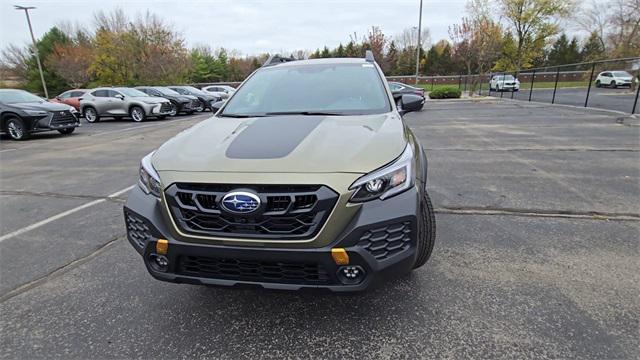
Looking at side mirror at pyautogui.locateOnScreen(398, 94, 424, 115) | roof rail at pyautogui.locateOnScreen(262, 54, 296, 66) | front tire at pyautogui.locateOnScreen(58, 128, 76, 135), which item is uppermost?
roof rail at pyautogui.locateOnScreen(262, 54, 296, 66)

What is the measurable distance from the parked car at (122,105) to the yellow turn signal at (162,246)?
15729 mm

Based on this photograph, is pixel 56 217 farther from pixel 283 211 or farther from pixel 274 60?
pixel 283 211

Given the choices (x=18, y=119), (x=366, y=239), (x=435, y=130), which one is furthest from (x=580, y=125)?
(x=18, y=119)

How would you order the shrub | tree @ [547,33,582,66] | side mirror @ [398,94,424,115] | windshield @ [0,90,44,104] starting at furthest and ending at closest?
tree @ [547,33,582,66], the shrub, windshield @ [0,90,44,104], side mirror @ [398,94,424,115]

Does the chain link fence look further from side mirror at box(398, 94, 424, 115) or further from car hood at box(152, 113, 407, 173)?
car hood at box(152, 113, 407, 173)

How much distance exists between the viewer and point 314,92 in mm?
3100

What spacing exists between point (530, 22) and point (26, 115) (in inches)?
1977

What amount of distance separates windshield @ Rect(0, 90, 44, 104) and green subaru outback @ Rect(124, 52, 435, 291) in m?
12.5

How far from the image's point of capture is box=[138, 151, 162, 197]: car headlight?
6.67 feet

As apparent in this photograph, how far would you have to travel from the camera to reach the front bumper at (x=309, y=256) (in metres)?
1.78

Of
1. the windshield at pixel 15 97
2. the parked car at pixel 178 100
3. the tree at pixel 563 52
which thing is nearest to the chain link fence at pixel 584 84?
the parked car at pixel 178 100

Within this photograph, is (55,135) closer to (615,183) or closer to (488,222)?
(488,222)

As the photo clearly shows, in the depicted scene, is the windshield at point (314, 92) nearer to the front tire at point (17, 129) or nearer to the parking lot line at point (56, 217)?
the parking lot line at point (56, 217)

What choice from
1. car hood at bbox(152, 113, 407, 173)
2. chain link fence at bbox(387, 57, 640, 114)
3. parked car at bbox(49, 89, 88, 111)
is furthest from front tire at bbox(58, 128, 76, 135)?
chain link fence at bbox(387, 57, 640, 114)
